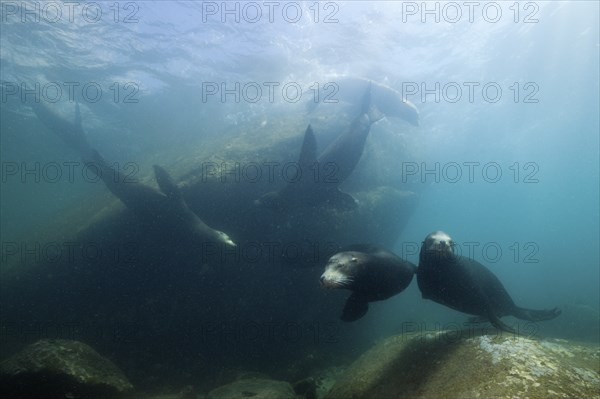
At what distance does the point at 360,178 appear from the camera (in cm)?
1478

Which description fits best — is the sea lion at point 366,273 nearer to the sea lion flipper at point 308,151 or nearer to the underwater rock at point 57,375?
the sea lion flipper at point 308,151

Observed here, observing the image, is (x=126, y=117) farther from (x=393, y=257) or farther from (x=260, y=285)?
(x=393, y=257)

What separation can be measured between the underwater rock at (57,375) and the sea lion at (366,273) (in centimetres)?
417

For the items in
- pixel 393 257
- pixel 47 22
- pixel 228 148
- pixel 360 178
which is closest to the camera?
pixel 393 257

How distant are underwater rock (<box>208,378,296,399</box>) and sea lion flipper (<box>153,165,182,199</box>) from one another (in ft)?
17.3

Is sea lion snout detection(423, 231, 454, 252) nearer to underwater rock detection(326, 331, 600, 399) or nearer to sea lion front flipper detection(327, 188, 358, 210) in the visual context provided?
underwater rock detection(326, 331, 600, 399)

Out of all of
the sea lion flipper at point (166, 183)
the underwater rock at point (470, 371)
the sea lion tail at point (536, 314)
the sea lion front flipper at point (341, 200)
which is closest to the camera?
the underwater rock at point (470, 371)

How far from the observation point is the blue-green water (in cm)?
1430

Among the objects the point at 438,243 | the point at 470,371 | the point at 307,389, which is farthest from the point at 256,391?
the point at 438,243

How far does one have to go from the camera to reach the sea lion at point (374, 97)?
51.4 ft

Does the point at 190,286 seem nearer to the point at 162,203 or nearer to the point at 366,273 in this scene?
the point at 162,203

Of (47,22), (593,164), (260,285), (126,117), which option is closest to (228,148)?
(260,285)

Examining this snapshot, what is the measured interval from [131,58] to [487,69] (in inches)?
824

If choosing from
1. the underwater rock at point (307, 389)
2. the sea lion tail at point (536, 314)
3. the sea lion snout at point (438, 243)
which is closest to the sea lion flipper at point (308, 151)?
the sea lion snout at point (438, 243)
